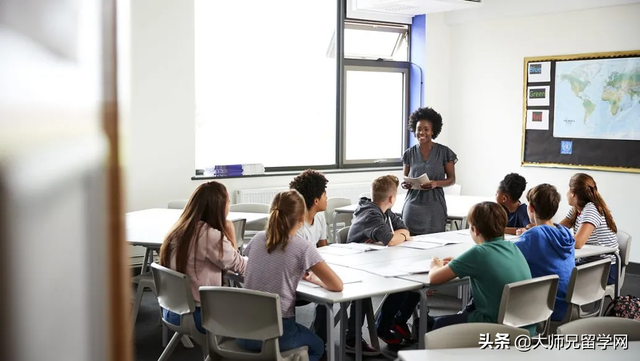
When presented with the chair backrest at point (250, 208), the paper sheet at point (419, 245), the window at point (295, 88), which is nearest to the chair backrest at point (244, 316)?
the paper sheet at point (419, 245)

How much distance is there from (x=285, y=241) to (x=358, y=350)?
1.15 meters

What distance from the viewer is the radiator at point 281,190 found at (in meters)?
6.72

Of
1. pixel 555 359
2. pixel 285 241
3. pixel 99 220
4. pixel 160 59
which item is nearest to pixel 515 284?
pixel 555 359

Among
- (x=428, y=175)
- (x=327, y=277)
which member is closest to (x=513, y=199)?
(x=428, y=175)

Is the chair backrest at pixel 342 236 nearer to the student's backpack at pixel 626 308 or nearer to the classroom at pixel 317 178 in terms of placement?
the classroom at pixel 317 178

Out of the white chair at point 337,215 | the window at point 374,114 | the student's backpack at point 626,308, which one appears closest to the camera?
the student's backpack at point 626,308

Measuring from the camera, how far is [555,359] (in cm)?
222

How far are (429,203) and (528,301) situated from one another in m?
1.98

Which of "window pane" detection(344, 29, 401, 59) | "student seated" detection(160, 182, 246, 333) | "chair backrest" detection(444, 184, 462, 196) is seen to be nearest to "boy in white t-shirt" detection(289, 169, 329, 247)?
"student seated" detection(160, 182, 246, 333)

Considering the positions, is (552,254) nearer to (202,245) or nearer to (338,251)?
(338,251)

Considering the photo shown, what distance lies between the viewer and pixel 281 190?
22.9 feet

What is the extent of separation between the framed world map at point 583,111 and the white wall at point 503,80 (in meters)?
0.10

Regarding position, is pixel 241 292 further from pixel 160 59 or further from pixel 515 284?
pixel 160 59

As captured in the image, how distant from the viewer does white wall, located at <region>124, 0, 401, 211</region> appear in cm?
603
